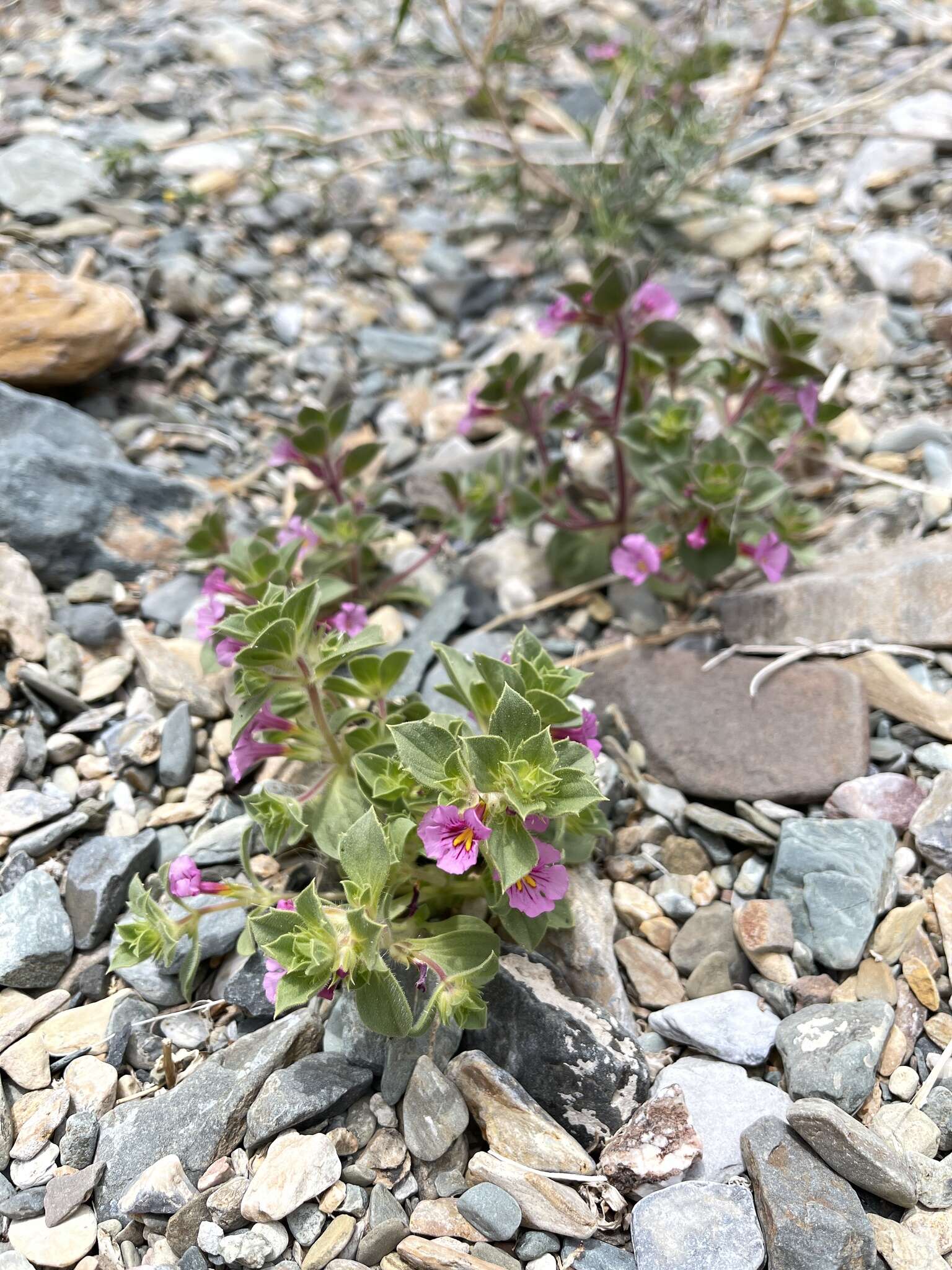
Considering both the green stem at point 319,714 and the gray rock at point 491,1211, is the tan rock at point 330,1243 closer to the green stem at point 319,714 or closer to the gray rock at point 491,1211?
the gray rock at point 491,1211

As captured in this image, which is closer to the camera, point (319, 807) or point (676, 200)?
point (319, 807)

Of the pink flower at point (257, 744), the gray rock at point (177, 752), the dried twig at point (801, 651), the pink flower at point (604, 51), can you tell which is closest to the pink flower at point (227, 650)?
the pink flower at point (257, 744)

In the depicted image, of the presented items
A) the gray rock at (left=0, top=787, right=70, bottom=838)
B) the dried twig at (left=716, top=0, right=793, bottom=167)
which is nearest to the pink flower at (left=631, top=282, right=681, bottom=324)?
the dried twig at (left=716, top=0, right=793, bottom=167)

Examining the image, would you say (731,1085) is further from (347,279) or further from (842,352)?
(347,279)

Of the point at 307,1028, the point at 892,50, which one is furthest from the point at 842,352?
the point at 307,1028

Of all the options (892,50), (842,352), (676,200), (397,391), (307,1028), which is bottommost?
(307,1028)

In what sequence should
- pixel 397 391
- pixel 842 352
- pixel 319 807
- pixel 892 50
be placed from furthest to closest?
pixel 892 50 < pixel 397 391 < pixel 842 352 < pixel 319 807

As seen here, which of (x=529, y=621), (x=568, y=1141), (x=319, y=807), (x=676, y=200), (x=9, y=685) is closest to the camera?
(x=568, y=1141)

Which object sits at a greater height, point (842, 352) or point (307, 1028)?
point (842, 352)
